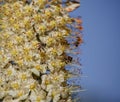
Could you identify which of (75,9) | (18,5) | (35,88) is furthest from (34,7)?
(35,88)

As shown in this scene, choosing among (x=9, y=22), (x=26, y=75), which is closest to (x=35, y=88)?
(x=26, y=75)

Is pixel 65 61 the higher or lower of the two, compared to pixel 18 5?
lower

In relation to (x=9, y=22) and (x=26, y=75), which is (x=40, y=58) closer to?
(x=26, y=75)

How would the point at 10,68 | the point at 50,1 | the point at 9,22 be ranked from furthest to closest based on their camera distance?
1. the point at 50,1
2. the point at 9,22
3. the point at 10,68

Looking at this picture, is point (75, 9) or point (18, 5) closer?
point (18, 5)

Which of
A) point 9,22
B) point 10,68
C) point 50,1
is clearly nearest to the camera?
point 10,68

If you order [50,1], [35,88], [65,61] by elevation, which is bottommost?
[35,88]
